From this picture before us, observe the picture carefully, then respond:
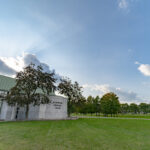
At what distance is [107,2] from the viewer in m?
14.2

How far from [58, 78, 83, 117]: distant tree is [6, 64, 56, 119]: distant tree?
36.6 feet

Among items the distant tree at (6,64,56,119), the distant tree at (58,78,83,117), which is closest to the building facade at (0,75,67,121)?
the distant tree at (6,64,56,119)

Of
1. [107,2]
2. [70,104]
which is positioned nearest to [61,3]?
[107,2]

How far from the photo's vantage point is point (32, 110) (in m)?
23.2

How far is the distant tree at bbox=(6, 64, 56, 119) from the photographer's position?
61.0 ft

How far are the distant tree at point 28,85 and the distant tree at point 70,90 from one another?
1117cm

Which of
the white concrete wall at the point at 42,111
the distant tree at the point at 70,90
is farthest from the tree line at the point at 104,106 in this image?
the white concrete wall at the point at 42,111

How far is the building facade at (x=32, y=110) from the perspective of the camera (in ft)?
65.6

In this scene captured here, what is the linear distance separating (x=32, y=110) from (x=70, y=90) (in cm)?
1325

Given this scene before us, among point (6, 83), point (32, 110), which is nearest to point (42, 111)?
point (32, 110)

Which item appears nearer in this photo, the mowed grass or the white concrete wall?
the mowed grass

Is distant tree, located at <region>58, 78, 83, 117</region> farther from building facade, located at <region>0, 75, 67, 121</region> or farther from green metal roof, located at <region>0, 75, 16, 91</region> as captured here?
green metal roof, located at <region>0, 75, 16, 91</region>

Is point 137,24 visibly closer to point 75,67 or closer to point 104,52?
point 104,52

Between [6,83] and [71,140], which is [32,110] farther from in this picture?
[71,140]
